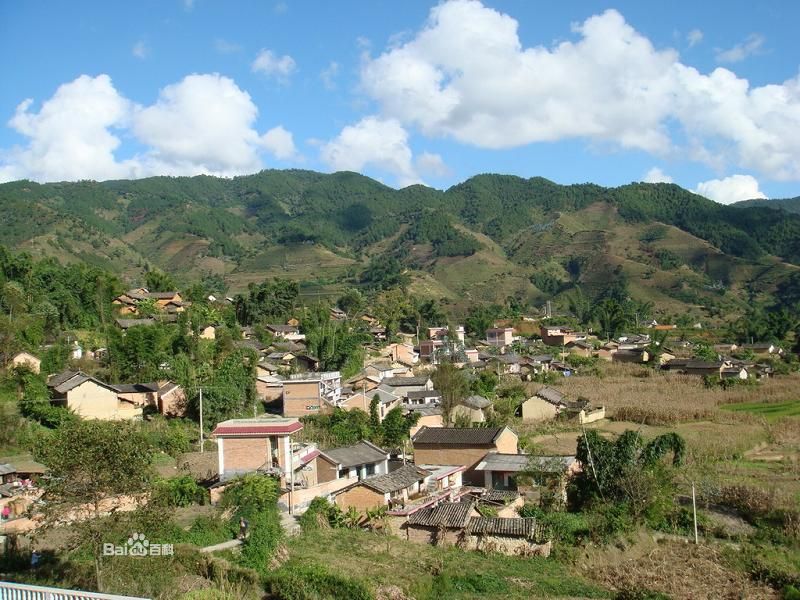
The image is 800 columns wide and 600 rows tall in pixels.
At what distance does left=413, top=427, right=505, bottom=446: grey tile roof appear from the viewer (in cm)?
2555

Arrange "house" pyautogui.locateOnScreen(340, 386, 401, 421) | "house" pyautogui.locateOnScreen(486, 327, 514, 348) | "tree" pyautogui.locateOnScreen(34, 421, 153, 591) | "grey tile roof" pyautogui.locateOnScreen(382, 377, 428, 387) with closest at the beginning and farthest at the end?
"tree" pyautogui.locateOnScreen(34, 421, 153, 591), "house" pyautogui.locateOnScreen(340, 386, 401, 421), "grey tile roof" pyautogui.locateOnScreen(382, 377, 428, 387), "house" pyautogui.locateOnScreen(486, 327, 514, 348)

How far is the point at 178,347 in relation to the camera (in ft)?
122

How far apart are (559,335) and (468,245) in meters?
70.6

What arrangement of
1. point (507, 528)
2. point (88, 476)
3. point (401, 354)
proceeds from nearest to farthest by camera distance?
1. point (88, 476)
2. point (507, 528)
3. point (401, 354)

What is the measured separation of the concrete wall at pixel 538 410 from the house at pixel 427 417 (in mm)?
5413

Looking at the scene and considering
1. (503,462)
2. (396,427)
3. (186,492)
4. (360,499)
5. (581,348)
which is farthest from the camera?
(581,348)

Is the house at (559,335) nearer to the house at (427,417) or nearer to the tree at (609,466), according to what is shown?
the house at (427,417)

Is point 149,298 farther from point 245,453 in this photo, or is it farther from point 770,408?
point 770,408

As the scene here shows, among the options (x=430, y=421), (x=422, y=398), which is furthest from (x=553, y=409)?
(x=430, y=421)

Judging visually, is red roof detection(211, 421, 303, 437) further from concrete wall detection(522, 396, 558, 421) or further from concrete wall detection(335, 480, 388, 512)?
concrete wall detection(522, 396, 558, 421)

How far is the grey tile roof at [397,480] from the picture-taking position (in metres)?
20.5

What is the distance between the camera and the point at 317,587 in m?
12.9

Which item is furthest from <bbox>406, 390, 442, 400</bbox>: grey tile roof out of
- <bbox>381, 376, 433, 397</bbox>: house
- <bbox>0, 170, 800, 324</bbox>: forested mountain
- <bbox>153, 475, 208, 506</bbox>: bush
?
<bbox>0, 170, 800, 324</bbox>: forested mountain
